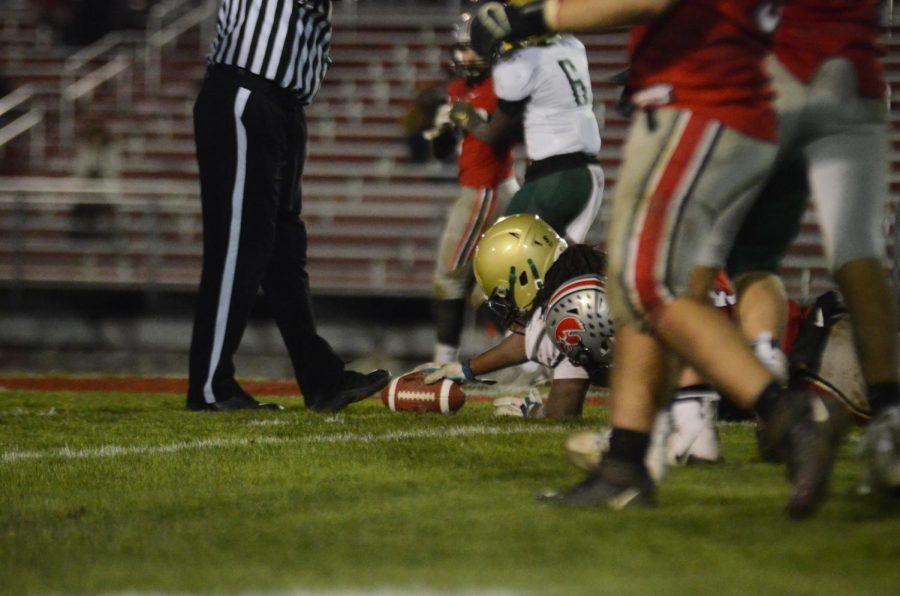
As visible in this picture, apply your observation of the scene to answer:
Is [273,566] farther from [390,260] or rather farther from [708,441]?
[390,260]

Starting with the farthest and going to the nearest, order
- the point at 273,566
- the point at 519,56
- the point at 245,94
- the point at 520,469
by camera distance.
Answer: the point at 519,56 < the point at 245,94 < the point at 520,469 < the point at 273,566

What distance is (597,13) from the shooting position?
315 centimetres

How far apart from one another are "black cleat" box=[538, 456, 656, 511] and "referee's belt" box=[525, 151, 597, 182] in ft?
11.8

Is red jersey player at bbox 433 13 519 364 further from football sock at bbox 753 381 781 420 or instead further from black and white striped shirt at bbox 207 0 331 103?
football sock at bbox 753 381 781 420

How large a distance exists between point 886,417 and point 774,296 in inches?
33.1

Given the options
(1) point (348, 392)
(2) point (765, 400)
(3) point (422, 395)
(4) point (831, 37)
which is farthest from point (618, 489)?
(1) point (348, 392)

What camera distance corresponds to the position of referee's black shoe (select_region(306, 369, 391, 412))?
594 centimetres

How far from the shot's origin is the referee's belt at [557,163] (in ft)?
21.8

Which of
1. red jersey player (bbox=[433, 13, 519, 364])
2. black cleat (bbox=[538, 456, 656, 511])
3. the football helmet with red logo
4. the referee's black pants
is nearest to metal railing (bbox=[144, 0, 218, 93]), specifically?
red jersey player (bbox=[433, 13, 519, 364])

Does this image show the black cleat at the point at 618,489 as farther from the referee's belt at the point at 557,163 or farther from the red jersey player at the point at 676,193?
the referee's belt at the point at 557,163

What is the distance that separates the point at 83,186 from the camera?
1434 centimetres

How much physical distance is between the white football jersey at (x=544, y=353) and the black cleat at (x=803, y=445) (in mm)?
2256

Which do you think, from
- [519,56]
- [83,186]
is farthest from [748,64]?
[83,186]

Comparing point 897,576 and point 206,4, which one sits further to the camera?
point 206,4
